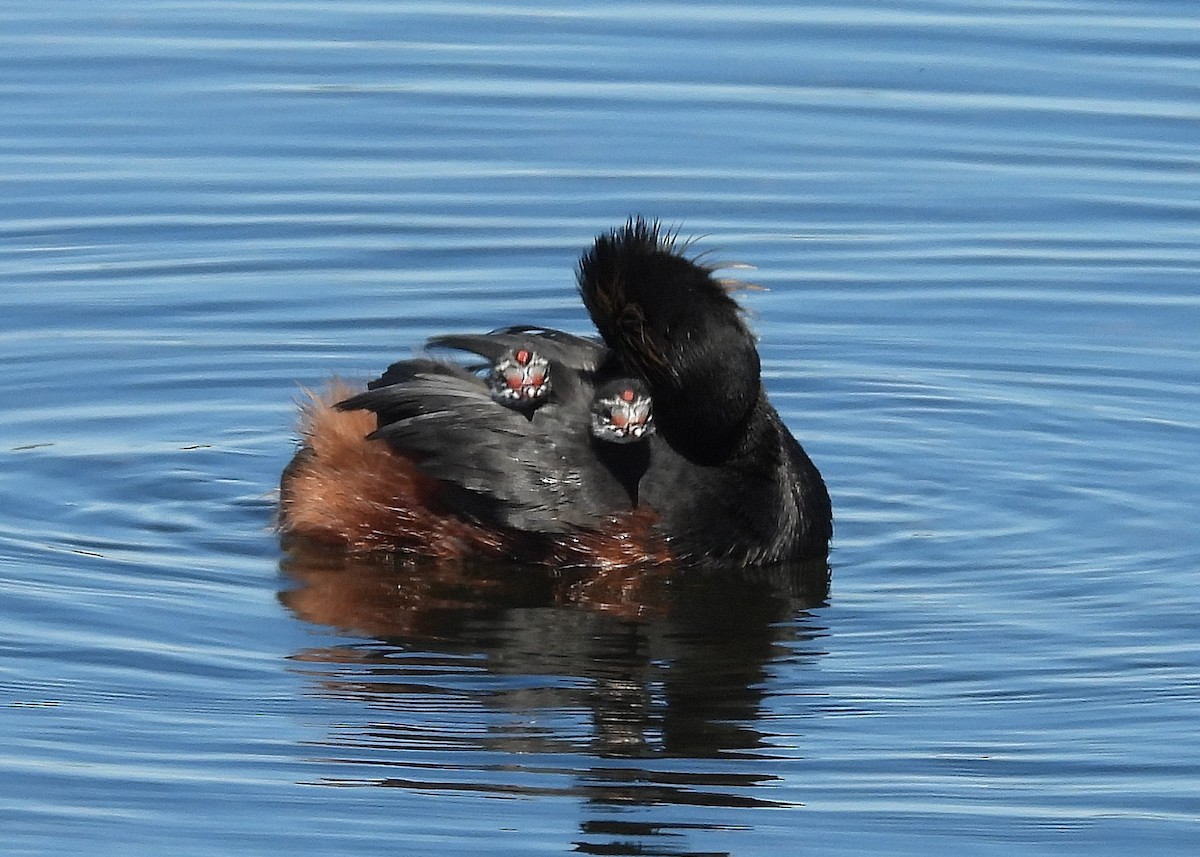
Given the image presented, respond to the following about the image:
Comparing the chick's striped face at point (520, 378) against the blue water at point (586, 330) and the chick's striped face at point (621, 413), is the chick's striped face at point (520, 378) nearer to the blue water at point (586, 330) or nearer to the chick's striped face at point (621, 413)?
the chick's striped face at point (621, 413)

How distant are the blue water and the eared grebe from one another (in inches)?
7.7

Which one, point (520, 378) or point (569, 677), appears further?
point (520, 378)

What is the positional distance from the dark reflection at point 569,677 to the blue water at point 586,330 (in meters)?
0.02

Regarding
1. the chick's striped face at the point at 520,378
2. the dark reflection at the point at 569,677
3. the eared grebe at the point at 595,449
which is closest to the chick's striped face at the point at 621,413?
the eared grebe at the point at 595,449

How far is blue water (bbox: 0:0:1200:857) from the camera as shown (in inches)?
296

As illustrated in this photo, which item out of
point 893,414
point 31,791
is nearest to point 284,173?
point 893,414

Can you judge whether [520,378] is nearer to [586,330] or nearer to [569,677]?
[569,677]

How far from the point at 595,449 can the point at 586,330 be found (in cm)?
293

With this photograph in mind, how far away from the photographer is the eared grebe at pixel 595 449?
9.33 meters

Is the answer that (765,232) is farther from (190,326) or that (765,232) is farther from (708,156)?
(190,326)

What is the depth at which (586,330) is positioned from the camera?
40.2 feet

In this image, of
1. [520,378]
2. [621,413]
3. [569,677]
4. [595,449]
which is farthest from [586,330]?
[569,677]

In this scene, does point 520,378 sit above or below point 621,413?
above

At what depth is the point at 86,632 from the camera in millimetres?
8742
